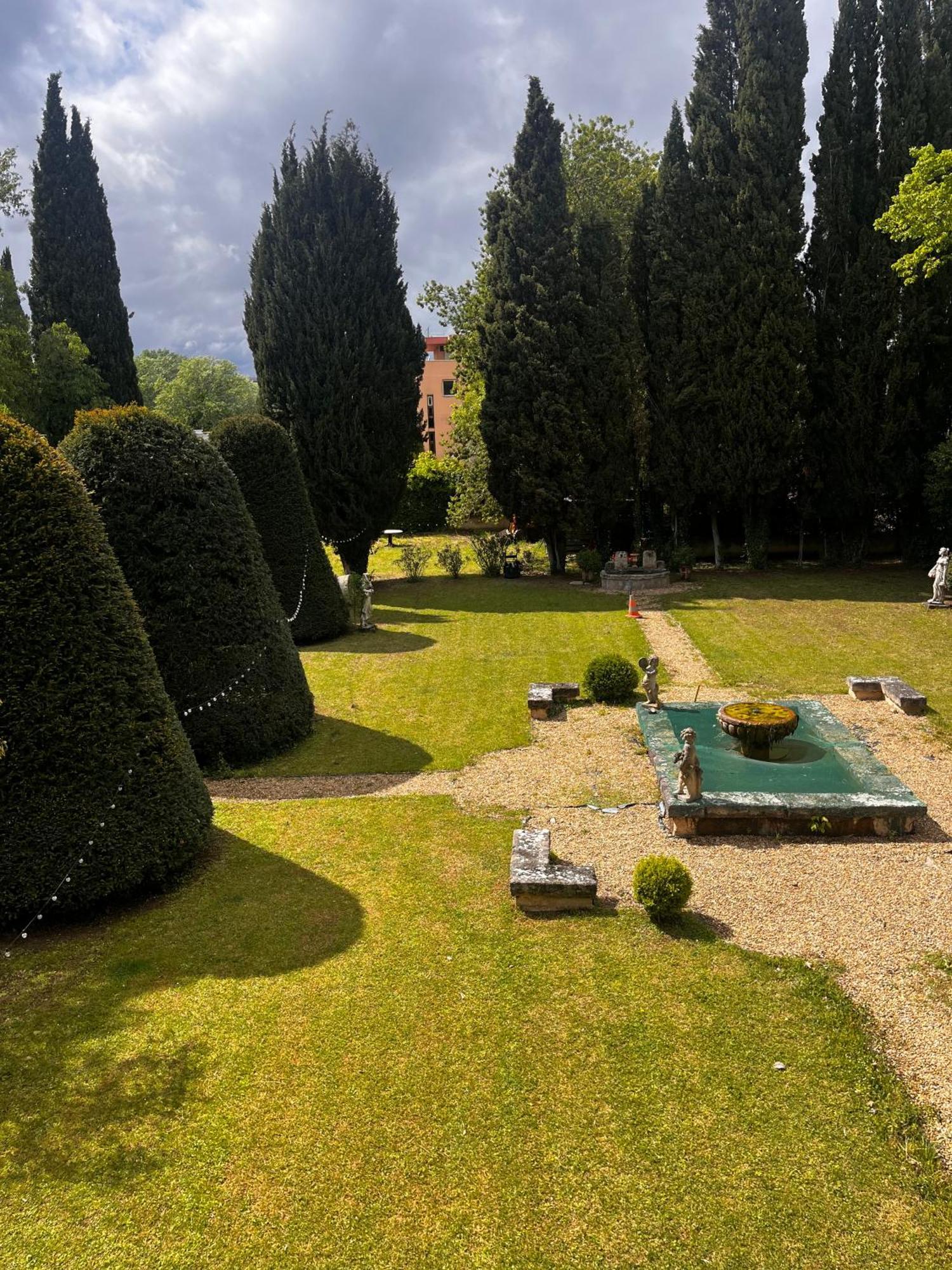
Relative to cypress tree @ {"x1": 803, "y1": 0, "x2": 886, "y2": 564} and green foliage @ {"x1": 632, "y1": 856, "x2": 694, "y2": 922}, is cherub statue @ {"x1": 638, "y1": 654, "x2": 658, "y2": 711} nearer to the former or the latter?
green foliage @ {"x1": 632, "y1": 856, "x2": 694, "y2": 922}

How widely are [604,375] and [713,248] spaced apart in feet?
19.0

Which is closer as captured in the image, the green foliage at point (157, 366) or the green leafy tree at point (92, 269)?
the green leafy tree at point (92, 269)

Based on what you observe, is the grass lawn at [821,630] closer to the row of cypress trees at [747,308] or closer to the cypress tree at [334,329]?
the row of cypress trees at [747,308]

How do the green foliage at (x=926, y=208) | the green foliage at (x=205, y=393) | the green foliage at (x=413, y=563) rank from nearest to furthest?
the green foliage at (x=926, y=208) → the green foliage at (x=413, y=563) → the green foliage at (x=205, y=393)

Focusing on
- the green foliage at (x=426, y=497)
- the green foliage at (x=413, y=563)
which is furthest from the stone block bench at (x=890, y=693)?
the green foliage at (x=426, y=497)

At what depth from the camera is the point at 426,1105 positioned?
18.6 ft

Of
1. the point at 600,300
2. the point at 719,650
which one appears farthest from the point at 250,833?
the point at 600,300

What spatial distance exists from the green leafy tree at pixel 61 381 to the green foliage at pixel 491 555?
52.6ft

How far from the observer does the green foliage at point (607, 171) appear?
3397 centimetres

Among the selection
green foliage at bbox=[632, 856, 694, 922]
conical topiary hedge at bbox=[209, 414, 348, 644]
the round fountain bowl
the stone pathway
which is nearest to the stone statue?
the stone pathway

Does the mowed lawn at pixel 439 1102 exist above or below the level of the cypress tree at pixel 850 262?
below

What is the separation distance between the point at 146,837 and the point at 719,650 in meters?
14.3

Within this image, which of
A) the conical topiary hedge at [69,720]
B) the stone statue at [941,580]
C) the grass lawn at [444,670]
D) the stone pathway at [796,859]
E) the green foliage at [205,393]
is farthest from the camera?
the green foliage at [205,393]

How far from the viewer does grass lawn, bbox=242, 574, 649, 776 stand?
44.4ft
